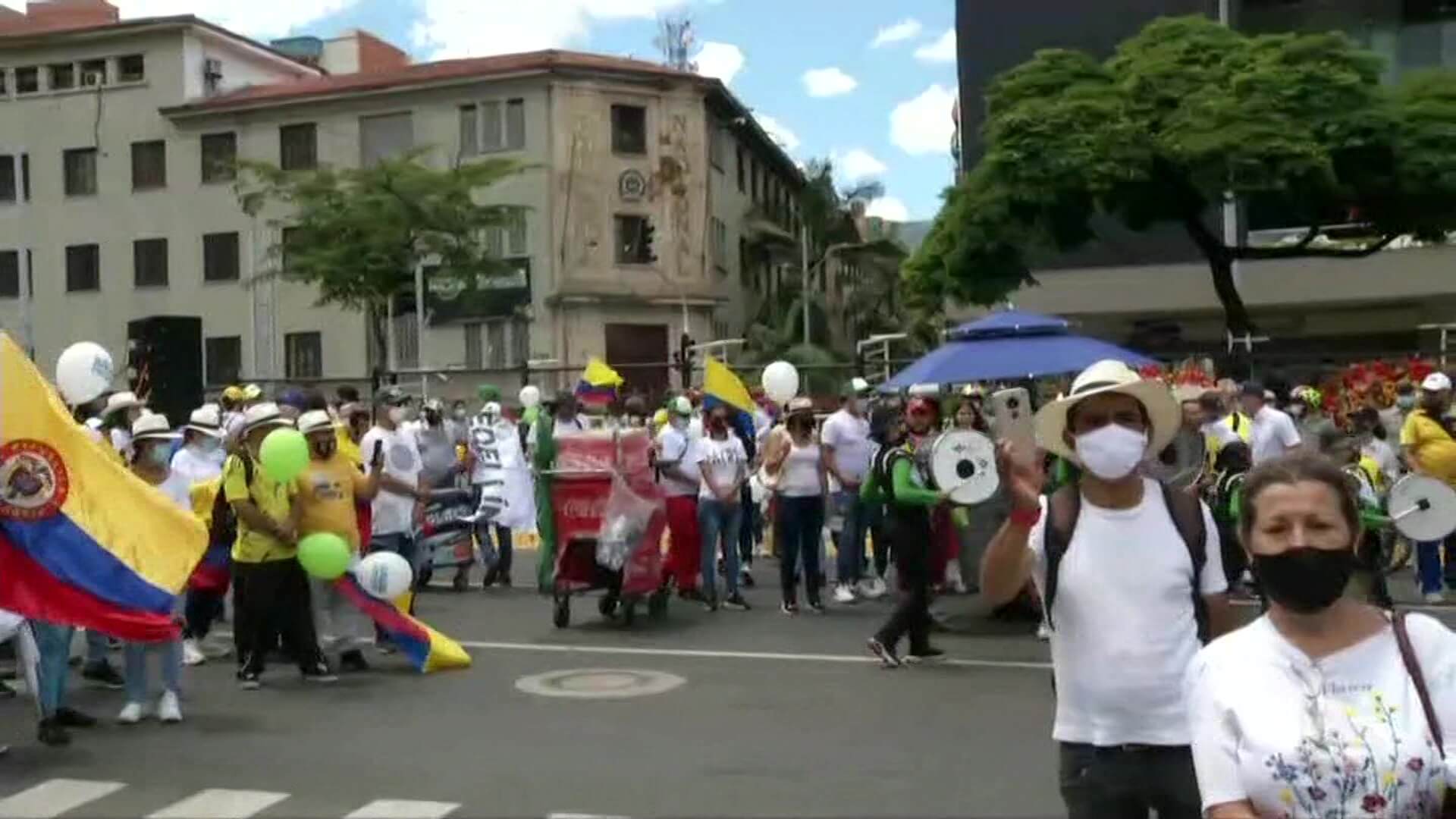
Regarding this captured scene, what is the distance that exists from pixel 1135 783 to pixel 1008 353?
8450mm

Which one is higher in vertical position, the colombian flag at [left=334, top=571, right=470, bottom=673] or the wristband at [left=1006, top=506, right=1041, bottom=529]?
the wristband at [left=1006, top=506, right=1041, bottom=529]

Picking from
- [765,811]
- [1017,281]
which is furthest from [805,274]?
[765,811]

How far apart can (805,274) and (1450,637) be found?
4649cm

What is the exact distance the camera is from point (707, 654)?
11.5 metres

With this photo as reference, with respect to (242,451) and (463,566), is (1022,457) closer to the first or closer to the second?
(242,451)

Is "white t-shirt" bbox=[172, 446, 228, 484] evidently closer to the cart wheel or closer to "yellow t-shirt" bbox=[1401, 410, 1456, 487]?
the cart wheel

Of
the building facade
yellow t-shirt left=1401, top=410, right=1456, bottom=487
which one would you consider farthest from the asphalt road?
the building facade

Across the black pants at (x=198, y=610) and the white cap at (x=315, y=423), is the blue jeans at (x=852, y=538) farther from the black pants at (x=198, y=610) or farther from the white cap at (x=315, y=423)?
the black pants at (x=198, y=610)

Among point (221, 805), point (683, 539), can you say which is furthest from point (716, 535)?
point (221, 805)

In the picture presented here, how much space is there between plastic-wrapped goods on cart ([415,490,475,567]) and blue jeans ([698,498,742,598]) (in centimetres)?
284

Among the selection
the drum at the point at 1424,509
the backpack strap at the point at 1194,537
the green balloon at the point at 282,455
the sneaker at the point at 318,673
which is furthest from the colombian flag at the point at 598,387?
the backpack strap at the point at 1194,537

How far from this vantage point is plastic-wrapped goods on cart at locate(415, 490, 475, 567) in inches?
608

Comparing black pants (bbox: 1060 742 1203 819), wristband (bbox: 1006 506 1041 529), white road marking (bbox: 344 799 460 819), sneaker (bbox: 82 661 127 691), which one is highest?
wristband (bbox: 1006 506 1041 529)

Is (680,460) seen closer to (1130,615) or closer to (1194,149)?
(1130,615)
